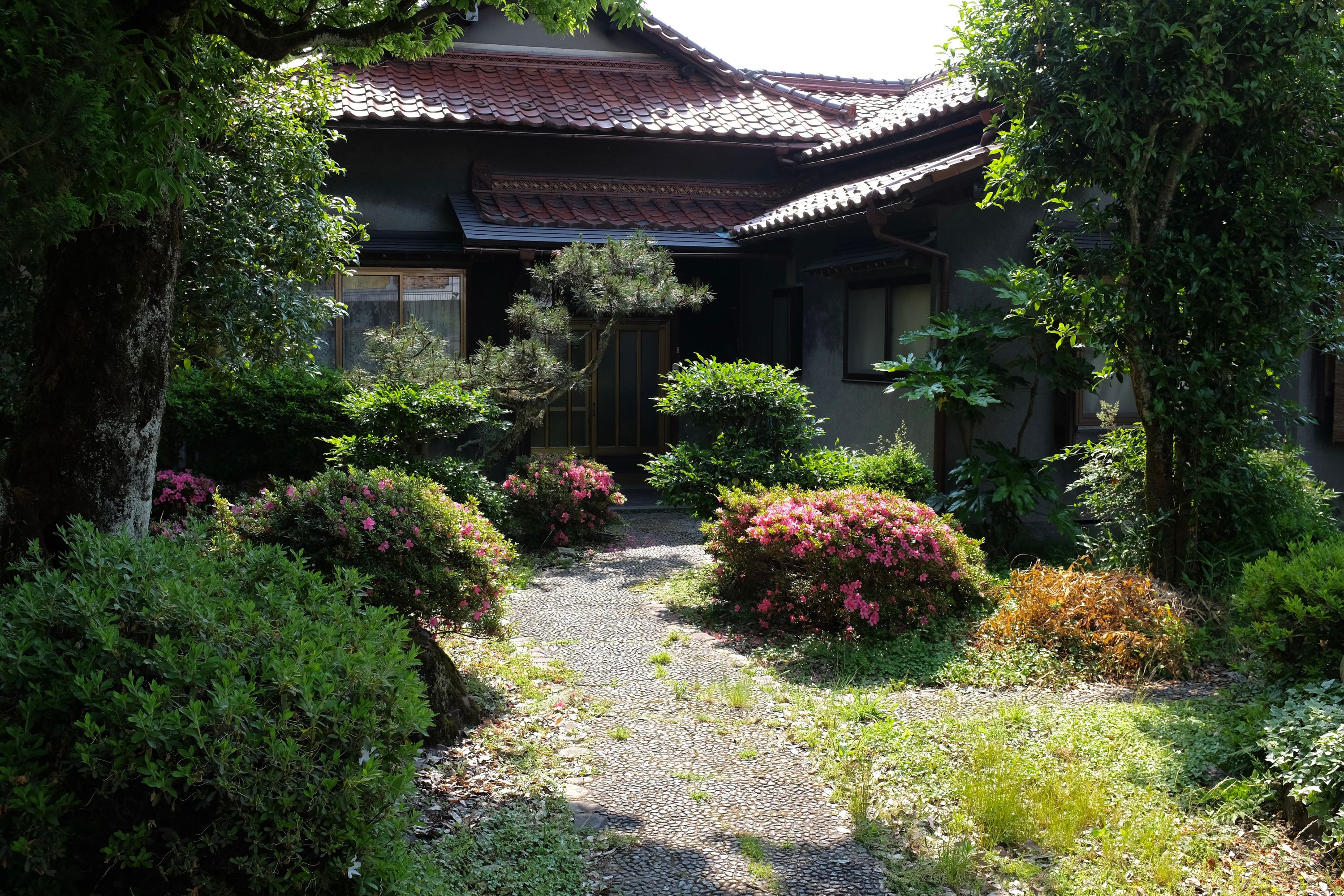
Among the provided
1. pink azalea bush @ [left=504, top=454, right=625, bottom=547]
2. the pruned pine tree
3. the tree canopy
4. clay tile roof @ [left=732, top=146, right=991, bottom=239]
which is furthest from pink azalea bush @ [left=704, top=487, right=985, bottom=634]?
the pruned pine tree

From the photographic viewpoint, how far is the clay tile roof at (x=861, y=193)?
29.9 ft

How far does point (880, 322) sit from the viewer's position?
11305 millimetres

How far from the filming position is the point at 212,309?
690 cm

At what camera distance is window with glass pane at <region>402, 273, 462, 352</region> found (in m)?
12.6

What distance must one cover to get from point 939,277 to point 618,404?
5694 millimetres

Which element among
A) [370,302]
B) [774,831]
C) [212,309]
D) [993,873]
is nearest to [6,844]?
[774,831]

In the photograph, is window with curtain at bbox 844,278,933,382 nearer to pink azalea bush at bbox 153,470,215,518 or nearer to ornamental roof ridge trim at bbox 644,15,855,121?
ornamental roof ridge trim at bbox 644,15,855,121

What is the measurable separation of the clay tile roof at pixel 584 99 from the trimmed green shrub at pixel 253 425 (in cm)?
326

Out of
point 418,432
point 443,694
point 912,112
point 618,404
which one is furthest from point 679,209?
point 443,694

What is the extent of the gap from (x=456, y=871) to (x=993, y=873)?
1.91 m

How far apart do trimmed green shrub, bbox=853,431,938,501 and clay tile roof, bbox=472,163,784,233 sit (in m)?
4.62

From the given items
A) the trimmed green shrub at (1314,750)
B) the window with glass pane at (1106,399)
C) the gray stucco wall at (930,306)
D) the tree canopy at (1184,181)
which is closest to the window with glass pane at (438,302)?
the gray stucco wall at (930,306)

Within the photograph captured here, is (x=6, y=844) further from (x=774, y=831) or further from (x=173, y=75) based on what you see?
(x=173, y=75)

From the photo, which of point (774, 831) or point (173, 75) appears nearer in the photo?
point (774, 831)
